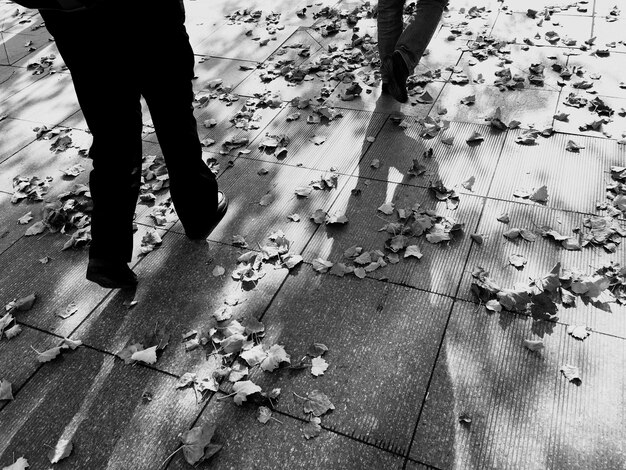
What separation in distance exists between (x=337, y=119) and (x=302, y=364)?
2.52 metres

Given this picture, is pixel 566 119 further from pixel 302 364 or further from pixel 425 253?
pixel 302 364

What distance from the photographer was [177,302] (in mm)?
3064

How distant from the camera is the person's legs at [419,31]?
419cm

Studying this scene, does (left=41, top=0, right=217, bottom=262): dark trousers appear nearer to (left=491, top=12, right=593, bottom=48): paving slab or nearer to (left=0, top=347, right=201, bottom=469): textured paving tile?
(left=0, top=347, right=201, bottom=469): textured paving tile

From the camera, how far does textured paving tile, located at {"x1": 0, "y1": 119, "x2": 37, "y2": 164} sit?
15.6ft

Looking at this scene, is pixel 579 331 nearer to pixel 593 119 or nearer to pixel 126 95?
pixel 593 119

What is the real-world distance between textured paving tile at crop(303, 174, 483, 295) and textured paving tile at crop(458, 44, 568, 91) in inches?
71.0

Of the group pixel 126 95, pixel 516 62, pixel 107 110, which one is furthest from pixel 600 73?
pixel 107 110

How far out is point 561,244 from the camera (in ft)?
10.2

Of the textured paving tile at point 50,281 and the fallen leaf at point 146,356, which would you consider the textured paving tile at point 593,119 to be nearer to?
the textured paving tile at point 50,281

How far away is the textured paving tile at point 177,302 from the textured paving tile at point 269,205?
204 mm

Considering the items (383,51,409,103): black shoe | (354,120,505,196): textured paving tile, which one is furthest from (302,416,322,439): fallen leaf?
(383,51,409,103): black shoe

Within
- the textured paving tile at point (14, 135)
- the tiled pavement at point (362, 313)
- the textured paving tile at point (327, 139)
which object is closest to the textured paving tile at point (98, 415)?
the tiled pavement at point (362, 313)

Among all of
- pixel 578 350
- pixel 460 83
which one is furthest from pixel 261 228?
pixel 460 83
